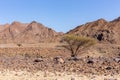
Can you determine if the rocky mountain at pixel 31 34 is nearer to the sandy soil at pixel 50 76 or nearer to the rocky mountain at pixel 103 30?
the rocky mountain at pixel 103 30

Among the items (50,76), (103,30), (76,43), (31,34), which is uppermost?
(31,34)

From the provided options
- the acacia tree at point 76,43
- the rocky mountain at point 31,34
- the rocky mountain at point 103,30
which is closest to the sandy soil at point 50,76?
the acacia tree at point 76,43

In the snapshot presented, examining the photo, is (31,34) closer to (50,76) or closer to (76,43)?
(76,43)

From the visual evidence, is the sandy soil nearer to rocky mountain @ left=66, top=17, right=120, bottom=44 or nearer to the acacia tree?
the acacia tree

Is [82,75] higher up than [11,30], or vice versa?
[11,30]

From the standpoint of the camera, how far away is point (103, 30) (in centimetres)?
9119

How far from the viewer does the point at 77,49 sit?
41.1 metres

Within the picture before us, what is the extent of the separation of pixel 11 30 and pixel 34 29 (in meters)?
22.9

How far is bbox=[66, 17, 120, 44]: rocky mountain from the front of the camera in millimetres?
87125

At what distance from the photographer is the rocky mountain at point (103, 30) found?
8712 cm


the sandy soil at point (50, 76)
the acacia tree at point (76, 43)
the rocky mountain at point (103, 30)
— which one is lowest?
the sandy soil at point (50, 76)

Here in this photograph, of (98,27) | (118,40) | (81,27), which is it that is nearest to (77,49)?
(118,40)

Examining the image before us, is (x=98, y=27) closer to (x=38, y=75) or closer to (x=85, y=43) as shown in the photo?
(x=85, y=43)

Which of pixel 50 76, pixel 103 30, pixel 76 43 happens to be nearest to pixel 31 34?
pixel 103 30
